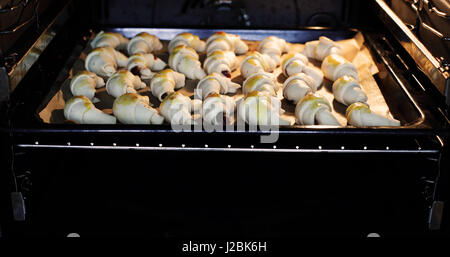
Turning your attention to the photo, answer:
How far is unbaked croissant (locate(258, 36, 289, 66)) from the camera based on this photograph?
2.41 meters

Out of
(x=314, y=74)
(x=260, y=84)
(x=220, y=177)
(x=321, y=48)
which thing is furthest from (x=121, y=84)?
(x=321, y=48)

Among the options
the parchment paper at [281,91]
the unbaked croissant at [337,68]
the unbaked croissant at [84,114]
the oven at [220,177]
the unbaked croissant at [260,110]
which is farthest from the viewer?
the unbaked croissant at [337,68]

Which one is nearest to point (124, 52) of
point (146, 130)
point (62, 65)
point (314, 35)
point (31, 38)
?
point (62, 65)

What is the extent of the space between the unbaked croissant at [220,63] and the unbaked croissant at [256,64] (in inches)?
2.5

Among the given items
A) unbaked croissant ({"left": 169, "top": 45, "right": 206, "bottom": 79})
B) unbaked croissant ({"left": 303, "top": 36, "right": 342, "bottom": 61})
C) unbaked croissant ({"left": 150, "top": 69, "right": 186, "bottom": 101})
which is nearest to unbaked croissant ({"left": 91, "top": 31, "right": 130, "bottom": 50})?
unbaked croissant ({"left": 169, "top": 45, "right": 206, "bottom": 79})

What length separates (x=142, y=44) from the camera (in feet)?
8.01

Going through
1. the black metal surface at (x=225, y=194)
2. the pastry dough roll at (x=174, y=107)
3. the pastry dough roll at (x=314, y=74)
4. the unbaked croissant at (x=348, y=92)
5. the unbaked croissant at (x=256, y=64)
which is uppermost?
the unbaked croissant at (x=256, y=64)

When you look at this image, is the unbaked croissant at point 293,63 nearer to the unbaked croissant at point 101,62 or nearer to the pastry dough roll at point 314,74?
the pastry dough roll at point 314,74

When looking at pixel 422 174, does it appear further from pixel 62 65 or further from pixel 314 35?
pixel 62 65

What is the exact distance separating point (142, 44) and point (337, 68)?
0.82 m

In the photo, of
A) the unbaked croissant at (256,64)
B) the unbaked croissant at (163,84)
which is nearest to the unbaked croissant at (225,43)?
the unbaked croissant at (256,64)

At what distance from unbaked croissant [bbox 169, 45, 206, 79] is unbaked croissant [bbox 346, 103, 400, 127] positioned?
661 millimetres

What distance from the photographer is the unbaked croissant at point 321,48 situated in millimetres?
2396
